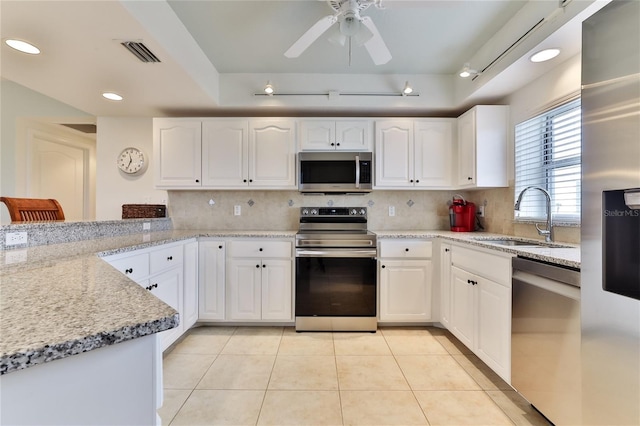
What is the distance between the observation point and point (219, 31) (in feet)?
6.93

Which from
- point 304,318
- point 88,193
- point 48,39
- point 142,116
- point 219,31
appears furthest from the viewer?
point 88,193

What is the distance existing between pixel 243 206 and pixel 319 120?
1.28 m

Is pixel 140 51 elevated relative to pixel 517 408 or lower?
elevated

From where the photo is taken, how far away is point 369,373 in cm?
192

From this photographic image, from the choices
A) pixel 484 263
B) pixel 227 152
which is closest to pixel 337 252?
pixel 484 263

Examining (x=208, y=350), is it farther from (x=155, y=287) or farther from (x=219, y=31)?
(x=219, y=31)

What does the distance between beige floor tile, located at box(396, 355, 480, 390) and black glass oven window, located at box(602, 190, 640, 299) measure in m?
1.14

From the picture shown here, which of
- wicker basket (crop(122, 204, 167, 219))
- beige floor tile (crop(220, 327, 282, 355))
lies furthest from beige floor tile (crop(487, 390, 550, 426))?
wicker basket (crop(122, 204, 167, 219))

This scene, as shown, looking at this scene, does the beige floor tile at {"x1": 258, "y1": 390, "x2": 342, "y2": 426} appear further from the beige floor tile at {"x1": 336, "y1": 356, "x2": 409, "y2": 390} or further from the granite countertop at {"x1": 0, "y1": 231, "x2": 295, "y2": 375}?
the granite countertop at {"x1": 0, "y1": 231, "x2": 295, "y2": 375}

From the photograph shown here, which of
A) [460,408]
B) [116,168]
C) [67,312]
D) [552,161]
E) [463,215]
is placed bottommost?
[460,408]

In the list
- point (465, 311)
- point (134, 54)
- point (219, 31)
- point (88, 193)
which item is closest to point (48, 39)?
point (134, 54)

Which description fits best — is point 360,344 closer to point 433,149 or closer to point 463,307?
point 463,307

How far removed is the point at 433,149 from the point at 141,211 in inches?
124

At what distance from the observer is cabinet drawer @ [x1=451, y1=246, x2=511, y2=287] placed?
66.4 inches
